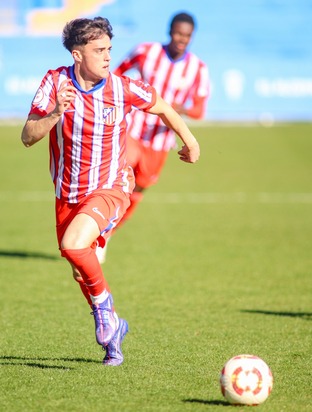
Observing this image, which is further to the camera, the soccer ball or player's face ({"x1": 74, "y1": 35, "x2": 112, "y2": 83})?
player's face ({"x1": 74, "y1": 35, "x2": 112, "y2": 83})

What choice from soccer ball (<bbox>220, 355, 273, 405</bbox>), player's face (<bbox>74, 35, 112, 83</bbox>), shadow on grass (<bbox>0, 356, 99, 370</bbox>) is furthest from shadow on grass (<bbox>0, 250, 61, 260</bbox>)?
soccer ball (<bbox>220, 355, 273, 405</bbox>)

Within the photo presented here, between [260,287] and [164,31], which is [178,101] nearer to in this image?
[260,287]

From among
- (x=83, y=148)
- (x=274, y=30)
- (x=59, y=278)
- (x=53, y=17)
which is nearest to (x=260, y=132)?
(x=274, y=30)

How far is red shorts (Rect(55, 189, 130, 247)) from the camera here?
6496mm

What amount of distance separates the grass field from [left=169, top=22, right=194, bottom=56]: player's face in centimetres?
244

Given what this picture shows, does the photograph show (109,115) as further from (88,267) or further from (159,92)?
(159,92)

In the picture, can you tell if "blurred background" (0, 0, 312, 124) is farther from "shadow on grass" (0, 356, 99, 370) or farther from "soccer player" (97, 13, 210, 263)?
"shadow on grass" (0, 356, 99, 370)

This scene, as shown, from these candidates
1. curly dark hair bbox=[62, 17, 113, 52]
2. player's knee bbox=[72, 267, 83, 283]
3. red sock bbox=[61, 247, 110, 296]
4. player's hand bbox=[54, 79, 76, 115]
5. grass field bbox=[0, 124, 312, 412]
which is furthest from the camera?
player's knee bbox=[72, 267, 83, 283]

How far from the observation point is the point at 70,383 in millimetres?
6008

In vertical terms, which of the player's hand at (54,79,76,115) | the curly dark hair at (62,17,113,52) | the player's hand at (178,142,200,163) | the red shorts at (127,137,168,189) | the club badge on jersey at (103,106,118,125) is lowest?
the red shorts at (127,137,168,189)

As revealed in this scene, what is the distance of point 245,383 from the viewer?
5434mm

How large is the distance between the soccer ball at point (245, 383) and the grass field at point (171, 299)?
0.07 metres

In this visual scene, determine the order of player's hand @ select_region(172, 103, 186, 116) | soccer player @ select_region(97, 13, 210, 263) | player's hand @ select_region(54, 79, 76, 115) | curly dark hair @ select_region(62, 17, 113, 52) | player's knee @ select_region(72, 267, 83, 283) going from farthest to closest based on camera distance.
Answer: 1. soccer player @ select_region(97, 13, 210, 263)
2. player's hand @ select_region(172, 103, 186, 116)
3. player's knee @ select_region(72, 267, 83, 283)
4. curly dark hair @ select_region(62, 17, 113, 52)
5. player's hand @ select_region(54, 79, 76, 115)

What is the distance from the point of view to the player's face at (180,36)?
10930 mm
